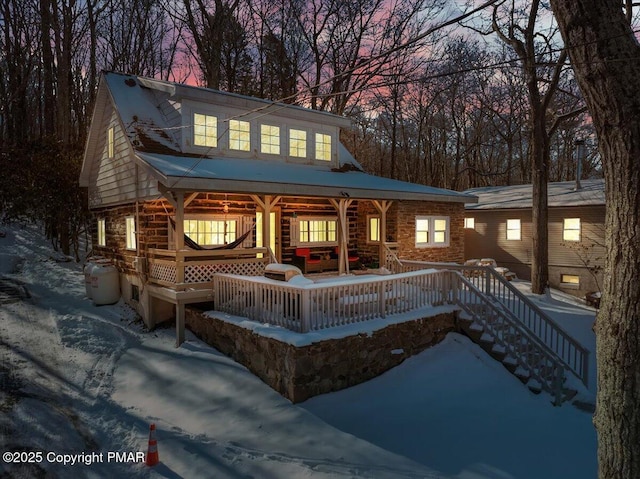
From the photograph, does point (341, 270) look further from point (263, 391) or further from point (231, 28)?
point (231, 28)

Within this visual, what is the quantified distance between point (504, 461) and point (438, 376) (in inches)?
97.4

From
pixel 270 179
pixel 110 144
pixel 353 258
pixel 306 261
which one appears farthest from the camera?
pixel 353 258

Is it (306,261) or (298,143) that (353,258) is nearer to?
(306,261)

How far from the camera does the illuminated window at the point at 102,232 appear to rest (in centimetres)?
1548

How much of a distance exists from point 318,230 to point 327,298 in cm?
691

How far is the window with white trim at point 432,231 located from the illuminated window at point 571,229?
18.3 feet

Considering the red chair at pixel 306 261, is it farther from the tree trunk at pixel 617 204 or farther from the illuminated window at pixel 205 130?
the tree trunk at pixel 617 204

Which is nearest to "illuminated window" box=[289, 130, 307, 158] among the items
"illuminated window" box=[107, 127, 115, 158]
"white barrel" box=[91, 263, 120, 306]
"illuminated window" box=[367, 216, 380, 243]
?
"illuminated window" box=[367, 216, 380, 243]

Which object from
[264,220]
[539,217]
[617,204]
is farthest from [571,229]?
[617,204]

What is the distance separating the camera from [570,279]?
17.7 m

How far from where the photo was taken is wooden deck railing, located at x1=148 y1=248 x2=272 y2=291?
9.82 meters

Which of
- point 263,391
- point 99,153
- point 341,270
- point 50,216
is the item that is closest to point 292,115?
point 341,270

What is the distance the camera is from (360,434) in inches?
252

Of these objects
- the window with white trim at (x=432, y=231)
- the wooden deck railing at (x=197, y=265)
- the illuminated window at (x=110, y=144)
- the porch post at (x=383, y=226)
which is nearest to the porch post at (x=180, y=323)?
the wooden deck railing at (x=197, y=265)
